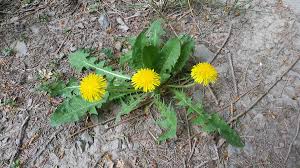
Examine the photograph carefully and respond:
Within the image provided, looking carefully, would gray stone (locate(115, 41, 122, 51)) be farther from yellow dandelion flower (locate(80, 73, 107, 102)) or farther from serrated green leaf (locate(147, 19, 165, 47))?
yellow dandelion flower (locate(80, 73, 107, 102))

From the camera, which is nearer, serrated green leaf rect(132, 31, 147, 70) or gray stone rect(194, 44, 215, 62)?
serrated green leaf rect(132, 31, 147, 70)

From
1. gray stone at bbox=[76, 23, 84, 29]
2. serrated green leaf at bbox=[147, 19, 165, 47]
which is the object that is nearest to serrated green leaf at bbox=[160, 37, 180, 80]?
serrated green leaf at bbox=[147, 19, 165, 47]

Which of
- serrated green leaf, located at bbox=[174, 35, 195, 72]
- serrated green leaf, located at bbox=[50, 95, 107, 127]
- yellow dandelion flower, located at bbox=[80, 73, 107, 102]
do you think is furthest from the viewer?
serrated green leaf, located at bbox=[174, 35, 195, 72]

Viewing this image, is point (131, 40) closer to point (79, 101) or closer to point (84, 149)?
point (79, 101)

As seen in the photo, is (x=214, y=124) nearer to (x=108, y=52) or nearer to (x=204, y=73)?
(x=204, y=73)

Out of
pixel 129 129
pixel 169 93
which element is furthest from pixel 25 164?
pixel 169 93
